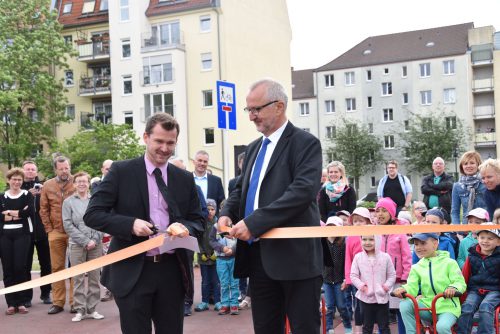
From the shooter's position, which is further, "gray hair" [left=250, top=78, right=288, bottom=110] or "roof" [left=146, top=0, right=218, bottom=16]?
"roof" [left=146, top=0, right=218, bottom=16]

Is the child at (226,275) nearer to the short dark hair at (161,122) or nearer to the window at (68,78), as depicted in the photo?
the short dark hair at (161,122)

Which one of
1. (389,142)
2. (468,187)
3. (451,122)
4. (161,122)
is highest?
(451,122)

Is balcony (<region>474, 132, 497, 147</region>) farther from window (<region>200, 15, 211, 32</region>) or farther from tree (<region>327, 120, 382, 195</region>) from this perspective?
window (<region>200, 15, 211, 32</region>)

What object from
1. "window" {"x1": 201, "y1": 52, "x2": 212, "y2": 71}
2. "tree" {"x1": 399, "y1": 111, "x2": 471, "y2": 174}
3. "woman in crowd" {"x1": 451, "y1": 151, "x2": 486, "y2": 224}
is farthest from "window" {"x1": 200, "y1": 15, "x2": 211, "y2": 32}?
"woman in crowd" {"x1": 451, "y1": 151, "x2": 486, "y2": 224}

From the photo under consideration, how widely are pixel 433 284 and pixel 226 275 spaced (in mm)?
3457

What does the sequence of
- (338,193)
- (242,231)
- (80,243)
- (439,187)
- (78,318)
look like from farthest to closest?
(439,187) → (338,193) → (80,243) → (78,318) → (242,231)

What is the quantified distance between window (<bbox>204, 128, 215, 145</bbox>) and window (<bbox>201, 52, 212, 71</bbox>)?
160 inches

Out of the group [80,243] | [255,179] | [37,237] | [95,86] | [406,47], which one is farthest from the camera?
[406,47]

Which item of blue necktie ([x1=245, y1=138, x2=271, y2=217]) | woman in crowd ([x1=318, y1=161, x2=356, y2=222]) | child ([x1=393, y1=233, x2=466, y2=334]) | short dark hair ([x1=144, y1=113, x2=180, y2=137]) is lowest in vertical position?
child ([x1=393, y1=233, x2=466, y2=334])

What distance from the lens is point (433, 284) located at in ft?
21.0

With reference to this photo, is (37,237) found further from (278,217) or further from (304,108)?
(304,108)

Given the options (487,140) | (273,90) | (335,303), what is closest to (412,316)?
(335,303)

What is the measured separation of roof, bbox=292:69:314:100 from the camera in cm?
6894

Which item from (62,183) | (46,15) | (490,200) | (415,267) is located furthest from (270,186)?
(46,15)
